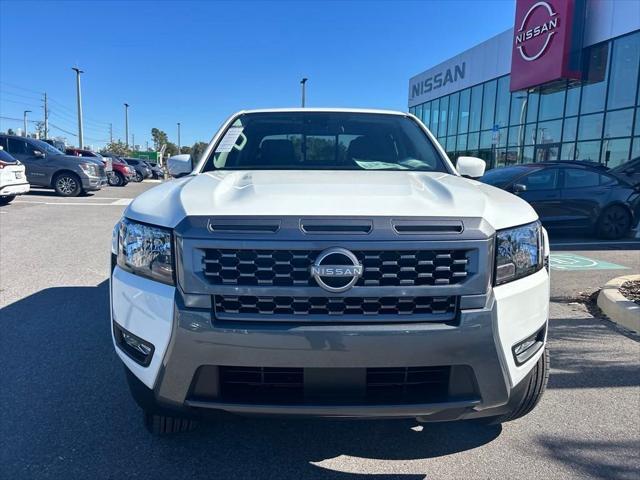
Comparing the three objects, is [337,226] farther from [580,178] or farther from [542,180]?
[580,178]

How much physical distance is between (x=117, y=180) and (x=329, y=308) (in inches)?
1023

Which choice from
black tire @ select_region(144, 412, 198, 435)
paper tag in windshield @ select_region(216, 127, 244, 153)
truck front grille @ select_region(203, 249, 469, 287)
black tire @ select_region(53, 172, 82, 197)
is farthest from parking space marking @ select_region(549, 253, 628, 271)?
black tire @ select_region(53, 172, 82, 197)

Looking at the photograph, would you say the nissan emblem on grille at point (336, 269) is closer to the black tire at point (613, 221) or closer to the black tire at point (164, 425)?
the black tire at point (164, 425)

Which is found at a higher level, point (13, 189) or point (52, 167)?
point (52, 167)

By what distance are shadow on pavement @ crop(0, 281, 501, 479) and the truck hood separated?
2.89 feet

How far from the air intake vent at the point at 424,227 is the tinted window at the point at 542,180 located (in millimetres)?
7964

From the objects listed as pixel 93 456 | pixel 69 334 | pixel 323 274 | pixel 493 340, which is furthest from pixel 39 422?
pixel 493 340

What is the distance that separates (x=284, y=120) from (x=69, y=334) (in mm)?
2473

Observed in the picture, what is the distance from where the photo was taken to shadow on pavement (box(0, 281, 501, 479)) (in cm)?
228

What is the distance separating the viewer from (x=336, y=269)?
1.82m

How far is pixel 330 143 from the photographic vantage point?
12.0 ft

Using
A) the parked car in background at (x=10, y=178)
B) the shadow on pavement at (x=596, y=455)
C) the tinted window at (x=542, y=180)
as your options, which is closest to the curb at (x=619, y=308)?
the shadow on pavement at (x=596, y=455)

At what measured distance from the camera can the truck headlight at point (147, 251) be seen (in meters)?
1.96

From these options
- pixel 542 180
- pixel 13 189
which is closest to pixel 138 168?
pixel 13 189
